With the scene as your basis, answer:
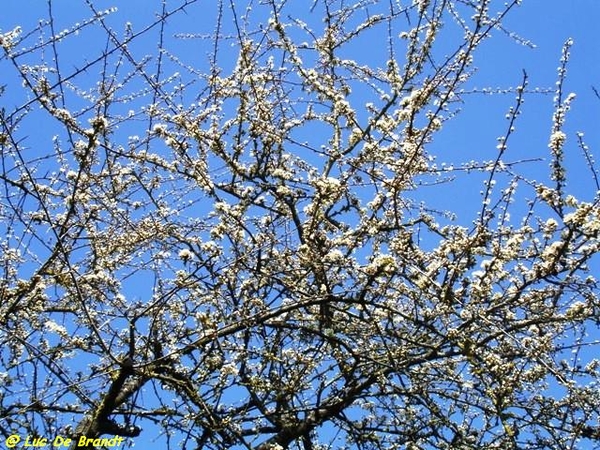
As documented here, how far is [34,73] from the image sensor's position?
4156 millimetres

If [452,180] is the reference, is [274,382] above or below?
below

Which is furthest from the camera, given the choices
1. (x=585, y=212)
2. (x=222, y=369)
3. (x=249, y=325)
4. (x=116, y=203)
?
(x=116, y=203)

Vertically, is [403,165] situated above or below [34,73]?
below

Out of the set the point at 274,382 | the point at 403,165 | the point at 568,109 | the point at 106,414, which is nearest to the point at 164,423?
the point at 106,414

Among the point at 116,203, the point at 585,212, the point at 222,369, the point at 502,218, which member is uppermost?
the point at 116,203

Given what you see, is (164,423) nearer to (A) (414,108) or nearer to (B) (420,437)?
(B) (420,437)

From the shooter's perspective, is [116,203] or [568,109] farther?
[116,203]

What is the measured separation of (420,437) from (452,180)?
1.31 m

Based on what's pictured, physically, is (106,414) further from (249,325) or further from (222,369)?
(249,325)

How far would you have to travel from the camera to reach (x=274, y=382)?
4.38 meters

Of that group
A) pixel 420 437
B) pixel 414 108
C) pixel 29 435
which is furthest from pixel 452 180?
pixel 29 435

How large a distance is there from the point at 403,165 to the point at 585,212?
2.83 feet

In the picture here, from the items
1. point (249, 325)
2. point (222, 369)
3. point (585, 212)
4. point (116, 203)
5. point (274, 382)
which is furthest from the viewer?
point (116, 203)

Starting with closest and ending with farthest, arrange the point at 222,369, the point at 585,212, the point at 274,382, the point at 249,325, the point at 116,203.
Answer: the point at 585,212, the point at 249,325, the point at 222,369, the point at 274,382, the point at 116,203
